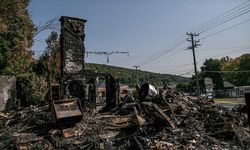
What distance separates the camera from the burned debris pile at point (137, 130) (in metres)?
8.16

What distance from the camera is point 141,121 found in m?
8.99

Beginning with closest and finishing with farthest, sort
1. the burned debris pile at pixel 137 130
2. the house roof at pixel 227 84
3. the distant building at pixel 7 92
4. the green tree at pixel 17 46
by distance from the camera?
the burned debris pile at pixel 137 130, the distant building at pixel 7 92, the green tree at pixel 17 46, the house roof at pixel 227 84

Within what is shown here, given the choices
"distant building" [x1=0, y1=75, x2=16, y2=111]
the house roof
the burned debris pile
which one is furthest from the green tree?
the house roof

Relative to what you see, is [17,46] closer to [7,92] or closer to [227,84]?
[7,92]

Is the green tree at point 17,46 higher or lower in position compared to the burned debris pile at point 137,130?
higher

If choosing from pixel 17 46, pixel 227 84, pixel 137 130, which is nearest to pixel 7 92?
pixel 17 46

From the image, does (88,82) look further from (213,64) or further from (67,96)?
(213,64)

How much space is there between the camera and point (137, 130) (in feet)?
29.0

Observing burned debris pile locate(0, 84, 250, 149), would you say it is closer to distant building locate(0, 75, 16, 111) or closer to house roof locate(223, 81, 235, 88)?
distant building locate(0, 75, 16, 111)

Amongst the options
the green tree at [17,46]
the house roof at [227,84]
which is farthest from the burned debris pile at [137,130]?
the house roof at [227,84]

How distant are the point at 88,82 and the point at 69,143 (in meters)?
5.49

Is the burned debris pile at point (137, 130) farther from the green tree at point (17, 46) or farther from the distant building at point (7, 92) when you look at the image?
the green tree at point (17, 46)

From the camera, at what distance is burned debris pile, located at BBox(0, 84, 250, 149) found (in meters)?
8.16

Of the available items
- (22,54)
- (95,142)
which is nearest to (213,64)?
(22,54)
